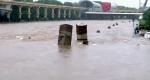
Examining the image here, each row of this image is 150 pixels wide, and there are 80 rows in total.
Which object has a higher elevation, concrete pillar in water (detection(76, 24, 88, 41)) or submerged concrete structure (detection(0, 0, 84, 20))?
concrete pillar in water (detection(76, 24, 88, 41))

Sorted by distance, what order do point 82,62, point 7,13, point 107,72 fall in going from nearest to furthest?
point 107,72 < point 82,62 < point 7,13

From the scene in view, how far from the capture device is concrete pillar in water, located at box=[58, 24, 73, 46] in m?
30.1

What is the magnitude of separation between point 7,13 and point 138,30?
68.3 meters

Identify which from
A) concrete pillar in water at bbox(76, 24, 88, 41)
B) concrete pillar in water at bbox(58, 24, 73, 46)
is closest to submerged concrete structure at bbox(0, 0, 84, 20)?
concrete pillar in water at bbox(76, 24, 88, 41)

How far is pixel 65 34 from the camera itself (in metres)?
30.2

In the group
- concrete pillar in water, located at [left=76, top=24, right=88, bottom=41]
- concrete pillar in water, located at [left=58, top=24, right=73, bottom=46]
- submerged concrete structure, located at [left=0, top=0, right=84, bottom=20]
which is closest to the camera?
concrete pillar in water, located at [left=58, top=24, right=73, bottom=46]

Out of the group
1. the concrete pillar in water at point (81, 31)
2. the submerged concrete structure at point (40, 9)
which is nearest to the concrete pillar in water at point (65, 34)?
the concrete pillar in water at point (81, 31)

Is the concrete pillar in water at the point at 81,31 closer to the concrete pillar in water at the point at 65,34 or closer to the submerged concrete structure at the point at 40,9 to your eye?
the concrete pillar in water at the point at 65,34

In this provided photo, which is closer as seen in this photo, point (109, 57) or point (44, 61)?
point (44, 61)

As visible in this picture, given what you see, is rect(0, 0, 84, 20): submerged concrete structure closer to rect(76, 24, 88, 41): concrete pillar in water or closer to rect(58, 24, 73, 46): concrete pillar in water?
rect(76, 24, 88, 41): concrete pillar in water

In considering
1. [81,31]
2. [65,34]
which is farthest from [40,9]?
[65,34]

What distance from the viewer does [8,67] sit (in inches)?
760

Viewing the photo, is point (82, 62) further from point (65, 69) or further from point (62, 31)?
point (62, 31)

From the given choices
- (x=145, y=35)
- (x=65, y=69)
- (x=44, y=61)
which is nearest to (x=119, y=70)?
(x=65, y=69)
